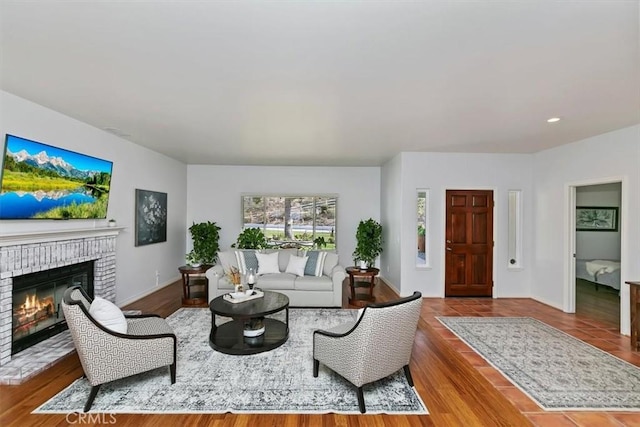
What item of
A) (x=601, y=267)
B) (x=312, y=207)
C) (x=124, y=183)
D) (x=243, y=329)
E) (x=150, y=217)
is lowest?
(x=243, y=329)

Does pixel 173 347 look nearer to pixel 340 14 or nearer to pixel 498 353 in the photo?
pixel 340 14

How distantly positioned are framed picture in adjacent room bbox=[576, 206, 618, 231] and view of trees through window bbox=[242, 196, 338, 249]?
5894mm

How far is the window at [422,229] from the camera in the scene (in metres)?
5.57

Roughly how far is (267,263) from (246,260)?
1.24 ft

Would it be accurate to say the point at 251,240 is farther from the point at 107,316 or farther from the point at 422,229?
the point at 107,316

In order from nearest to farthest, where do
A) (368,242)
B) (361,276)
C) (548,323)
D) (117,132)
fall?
(548,323), (117,132), (361,276), (368,242)

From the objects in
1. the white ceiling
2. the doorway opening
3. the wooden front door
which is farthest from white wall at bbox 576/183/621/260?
the white ceiling

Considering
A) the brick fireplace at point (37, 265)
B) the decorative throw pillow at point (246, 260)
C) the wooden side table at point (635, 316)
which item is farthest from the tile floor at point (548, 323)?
the brick fireplace at point (37, 265)

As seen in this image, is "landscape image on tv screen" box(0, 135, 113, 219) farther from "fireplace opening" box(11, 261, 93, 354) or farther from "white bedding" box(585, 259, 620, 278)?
"white bedding" box(585, 259, 620, 278)

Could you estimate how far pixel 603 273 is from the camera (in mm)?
5836

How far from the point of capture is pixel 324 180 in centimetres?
737

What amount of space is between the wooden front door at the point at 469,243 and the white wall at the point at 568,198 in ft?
2.70

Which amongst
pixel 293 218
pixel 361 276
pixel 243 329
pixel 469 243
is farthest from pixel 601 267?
pixel 243 329

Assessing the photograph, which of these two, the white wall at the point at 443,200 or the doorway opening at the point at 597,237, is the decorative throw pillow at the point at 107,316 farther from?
the doorway opening at the point at 597,237
